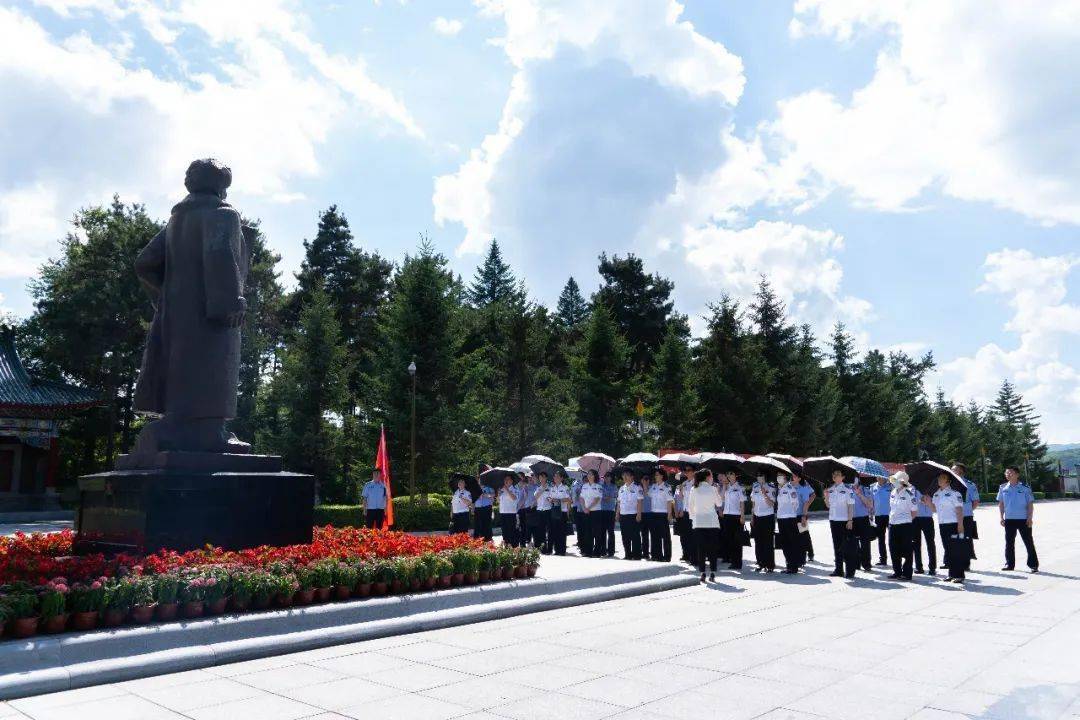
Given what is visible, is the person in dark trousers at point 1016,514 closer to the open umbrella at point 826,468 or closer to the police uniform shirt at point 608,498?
the open umbrella at point 826,468

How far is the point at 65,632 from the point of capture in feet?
20.0

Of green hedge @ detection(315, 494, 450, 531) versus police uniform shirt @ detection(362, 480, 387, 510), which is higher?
police uniform shirt @ detection(362, 480, 387, 510)

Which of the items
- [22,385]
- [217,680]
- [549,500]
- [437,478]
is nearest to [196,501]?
[217,680]

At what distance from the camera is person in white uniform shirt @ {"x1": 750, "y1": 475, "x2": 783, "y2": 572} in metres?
12.9

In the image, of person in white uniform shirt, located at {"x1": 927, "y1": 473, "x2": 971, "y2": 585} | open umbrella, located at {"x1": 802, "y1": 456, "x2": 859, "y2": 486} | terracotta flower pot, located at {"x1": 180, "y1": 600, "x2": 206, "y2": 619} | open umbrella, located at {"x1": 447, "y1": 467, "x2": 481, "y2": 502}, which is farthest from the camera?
open umbrella, located at {"x1": 447, "y1": 467, "x2": 481, "y2": 502}

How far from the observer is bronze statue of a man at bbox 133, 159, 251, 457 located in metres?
8.63

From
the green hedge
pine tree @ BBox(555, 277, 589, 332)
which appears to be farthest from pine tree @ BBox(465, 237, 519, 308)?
the green hedge

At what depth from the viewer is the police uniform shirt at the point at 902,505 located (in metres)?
12.1

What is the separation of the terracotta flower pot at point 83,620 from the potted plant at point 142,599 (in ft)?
0.98

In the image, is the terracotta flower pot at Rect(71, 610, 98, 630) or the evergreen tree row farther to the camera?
the evergreen tree row

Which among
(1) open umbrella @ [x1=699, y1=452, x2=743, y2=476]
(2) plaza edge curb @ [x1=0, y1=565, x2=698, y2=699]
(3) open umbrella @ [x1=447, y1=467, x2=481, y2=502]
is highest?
(1) open umbrella @ [x1=699, y1=452, x2=743, y2=476]

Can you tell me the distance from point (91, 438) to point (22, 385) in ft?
18.8

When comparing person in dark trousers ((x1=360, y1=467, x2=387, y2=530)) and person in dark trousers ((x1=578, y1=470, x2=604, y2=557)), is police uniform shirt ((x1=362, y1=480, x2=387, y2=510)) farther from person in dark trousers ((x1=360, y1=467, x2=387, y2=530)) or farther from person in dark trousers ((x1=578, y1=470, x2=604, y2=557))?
person in dark trousers ((x1=578, y1=470, x2=604, y2=557))

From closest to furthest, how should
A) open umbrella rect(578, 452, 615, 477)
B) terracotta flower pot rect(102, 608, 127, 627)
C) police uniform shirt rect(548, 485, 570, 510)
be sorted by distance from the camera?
1. terracotta flower pot rect(102, 608, 127, 627)
2. police uniform shirt rect(548, 485, 570, 510)
3. open umbrella rect(578, 452, 615, 477)
